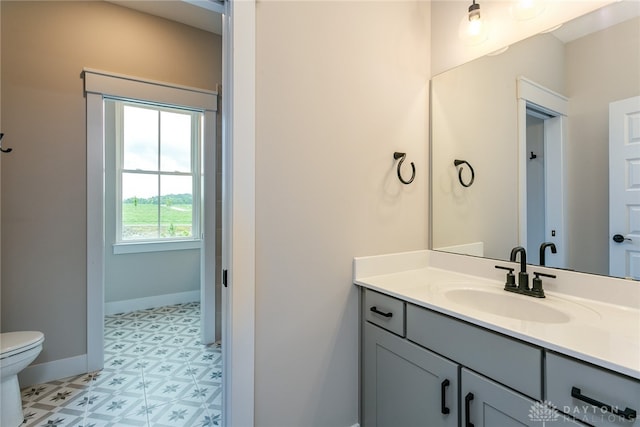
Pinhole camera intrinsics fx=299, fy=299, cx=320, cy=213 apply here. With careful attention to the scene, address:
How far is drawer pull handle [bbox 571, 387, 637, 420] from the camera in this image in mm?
673

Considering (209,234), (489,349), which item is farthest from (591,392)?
(209,234)

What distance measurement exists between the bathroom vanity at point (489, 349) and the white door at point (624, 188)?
Result: 0.29 feet

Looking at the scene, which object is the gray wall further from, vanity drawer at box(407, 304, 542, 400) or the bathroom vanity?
vanity drawer at box(407, 304, 542, 400)

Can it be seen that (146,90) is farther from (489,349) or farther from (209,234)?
(489,349)

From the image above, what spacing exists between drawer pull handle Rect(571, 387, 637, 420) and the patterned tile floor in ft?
5.57

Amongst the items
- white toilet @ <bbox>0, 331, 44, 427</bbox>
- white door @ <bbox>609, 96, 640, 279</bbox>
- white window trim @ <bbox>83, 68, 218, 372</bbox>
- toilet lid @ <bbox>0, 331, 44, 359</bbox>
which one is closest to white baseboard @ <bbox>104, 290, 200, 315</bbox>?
white window trim @ <bbox>83, 68, 218, 372</bbox>

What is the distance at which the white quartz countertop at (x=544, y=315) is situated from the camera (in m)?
0.76

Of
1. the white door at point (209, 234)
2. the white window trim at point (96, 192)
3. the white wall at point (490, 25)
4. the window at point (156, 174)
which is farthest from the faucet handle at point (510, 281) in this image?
the window at point (156, 174)

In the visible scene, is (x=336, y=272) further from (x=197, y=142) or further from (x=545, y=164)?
(x=197, y=142)

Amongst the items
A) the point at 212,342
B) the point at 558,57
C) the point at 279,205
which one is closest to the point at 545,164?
the point at 558,57

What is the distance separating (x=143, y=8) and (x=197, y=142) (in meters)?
1.60

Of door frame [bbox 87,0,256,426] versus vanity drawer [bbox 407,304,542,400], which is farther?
door frame [bbox 87,0,256,426]

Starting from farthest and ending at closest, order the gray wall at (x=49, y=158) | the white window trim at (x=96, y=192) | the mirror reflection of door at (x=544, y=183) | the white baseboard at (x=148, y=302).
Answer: the white baseboard at (x=148, y=302) < the white window trim at (x=96, y=192) < the gray wall at (x=49, y=158) < the mirror reflection of door at (x=544, y=183)

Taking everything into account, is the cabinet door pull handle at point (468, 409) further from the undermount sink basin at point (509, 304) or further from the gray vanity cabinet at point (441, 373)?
the undermount sink basin at point (509, 304)
